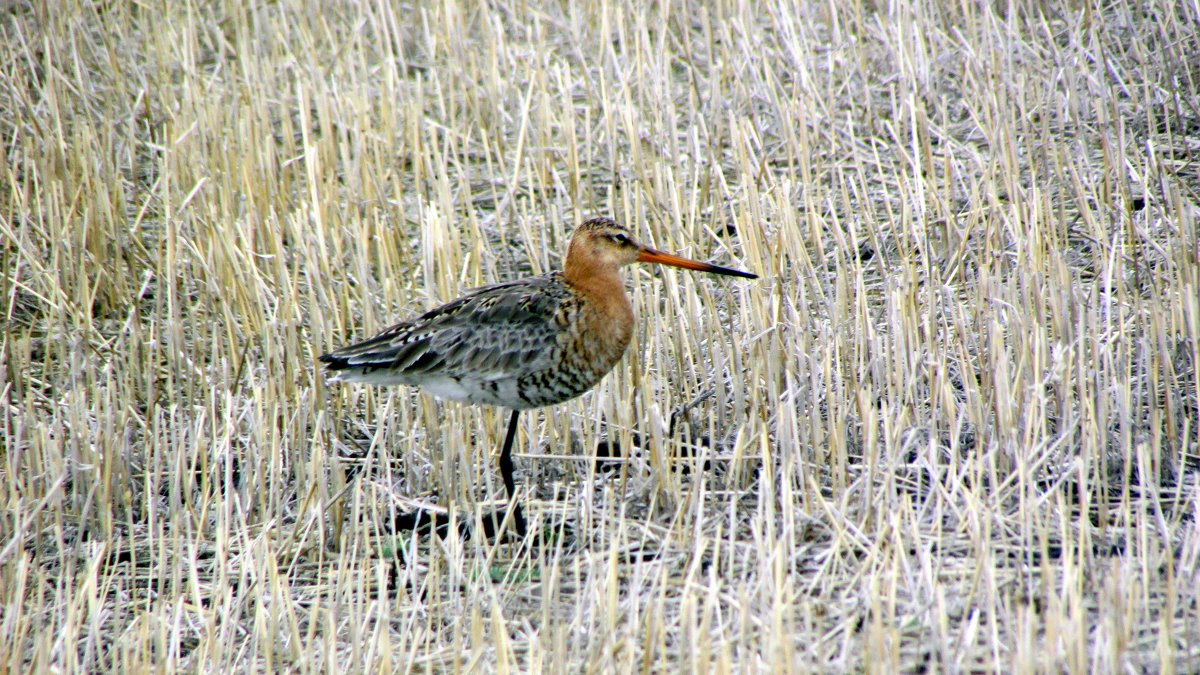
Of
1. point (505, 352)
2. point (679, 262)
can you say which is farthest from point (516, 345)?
point (679, 262)

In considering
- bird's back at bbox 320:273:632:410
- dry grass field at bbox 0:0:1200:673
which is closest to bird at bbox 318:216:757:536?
bird's back at bbox 320:273:632:410

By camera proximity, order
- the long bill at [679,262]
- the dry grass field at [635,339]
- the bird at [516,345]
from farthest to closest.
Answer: the long bill at [679,262], the bird at [516,345], the dry grass field at [635,339]

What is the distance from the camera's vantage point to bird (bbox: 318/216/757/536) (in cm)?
511

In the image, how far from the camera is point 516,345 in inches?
202

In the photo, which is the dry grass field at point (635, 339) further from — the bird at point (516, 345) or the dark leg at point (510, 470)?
the bird at point (516, 345)

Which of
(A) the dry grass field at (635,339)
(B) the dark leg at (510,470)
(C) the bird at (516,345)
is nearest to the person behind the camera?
(A) the dry grass field at (635,339)

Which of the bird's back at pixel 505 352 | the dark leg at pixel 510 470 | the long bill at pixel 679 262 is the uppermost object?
the long bill at pixel 679 262

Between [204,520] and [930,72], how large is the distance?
17.0 ft

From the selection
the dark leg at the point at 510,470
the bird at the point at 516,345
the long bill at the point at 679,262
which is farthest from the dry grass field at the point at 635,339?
the long bill at the point at 679,262

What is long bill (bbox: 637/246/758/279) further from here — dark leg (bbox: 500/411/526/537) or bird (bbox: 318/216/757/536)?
dark leg (bbox: 500/411/526/537)

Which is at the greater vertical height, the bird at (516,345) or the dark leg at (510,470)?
the bird at (516,345)

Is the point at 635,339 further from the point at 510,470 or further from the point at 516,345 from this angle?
the point at 510,470

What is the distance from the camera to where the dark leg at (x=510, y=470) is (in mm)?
4965

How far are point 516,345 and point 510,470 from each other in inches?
18.8
